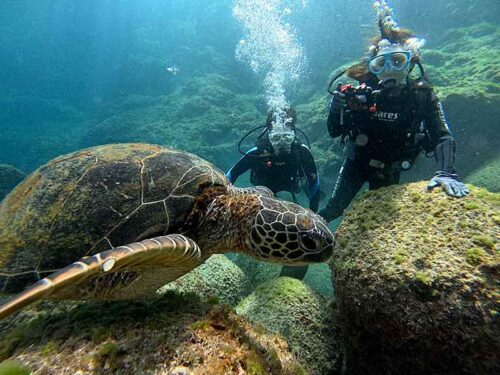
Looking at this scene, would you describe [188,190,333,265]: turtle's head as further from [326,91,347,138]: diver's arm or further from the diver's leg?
the diver's leg

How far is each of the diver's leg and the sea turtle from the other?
2.70 metres

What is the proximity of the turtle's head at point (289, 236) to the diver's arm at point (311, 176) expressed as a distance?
3651 millimetres

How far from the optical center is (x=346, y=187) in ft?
15.5

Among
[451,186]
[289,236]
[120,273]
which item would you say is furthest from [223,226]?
[451,186]

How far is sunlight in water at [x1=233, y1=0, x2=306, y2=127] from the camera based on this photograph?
20641 mm

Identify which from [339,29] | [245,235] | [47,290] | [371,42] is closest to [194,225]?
[245,235]

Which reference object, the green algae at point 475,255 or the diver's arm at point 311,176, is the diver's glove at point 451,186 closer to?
the green algae at point 475,255

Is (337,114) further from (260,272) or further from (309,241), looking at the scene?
(260,272)

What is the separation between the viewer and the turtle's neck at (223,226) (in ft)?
7.50

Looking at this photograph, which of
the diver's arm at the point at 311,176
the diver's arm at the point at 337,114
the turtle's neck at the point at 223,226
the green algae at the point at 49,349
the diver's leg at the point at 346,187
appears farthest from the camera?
the diver's arm at the point at 311,176

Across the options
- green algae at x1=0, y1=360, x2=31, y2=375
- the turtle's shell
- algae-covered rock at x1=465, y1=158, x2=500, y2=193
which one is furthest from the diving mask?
algae-covered rock at x1=465, y1=158, x2=500, y2=193

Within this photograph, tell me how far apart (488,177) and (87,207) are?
915cm

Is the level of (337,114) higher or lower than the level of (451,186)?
higher

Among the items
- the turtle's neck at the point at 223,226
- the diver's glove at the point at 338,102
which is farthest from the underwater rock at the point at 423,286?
the diver's glove at the point at 338,102
